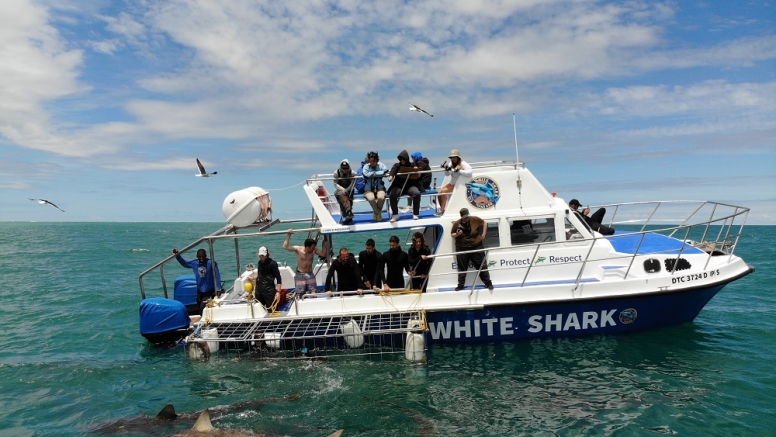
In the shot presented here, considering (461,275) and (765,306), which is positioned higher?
(461,275)

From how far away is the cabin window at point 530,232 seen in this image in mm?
9742

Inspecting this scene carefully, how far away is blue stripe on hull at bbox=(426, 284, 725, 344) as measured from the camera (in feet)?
29.8

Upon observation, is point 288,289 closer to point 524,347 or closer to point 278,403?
point 278,403

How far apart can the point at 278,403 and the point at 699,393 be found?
6.34 metres

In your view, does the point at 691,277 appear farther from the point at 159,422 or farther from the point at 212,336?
the point at 159,422

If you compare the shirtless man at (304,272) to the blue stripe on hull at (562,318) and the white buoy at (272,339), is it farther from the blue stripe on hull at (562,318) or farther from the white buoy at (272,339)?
the blue stripe on hull at (562,318)

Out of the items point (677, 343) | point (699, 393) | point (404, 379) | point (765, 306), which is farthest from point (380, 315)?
point (765, 306)

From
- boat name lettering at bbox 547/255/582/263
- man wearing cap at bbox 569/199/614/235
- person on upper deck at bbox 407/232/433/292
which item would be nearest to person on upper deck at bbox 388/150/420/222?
person on upper deck at bbox 407/232/433/292

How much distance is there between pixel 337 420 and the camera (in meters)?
6.94

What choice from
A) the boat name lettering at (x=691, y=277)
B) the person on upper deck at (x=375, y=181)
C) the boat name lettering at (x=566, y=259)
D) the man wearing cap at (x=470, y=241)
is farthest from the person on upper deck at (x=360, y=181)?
the boat name lettering at (x=691, y=277)

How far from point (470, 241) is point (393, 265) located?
153cm

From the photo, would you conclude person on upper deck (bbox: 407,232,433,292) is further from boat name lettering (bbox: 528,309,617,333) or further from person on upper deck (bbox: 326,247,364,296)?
boat name lettering (bbox: 528,309,617,333)

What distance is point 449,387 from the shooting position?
793 centimetres

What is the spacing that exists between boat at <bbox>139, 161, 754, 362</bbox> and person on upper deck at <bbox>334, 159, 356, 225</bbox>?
26 cm
